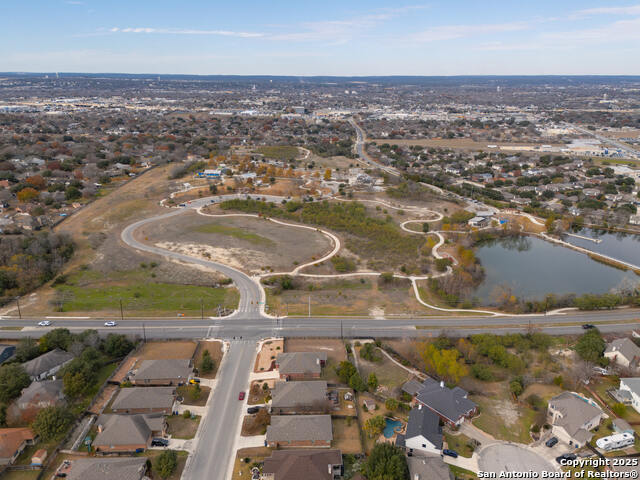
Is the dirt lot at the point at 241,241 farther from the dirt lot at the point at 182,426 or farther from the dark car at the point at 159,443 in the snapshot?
the dark car at the point at 159,443

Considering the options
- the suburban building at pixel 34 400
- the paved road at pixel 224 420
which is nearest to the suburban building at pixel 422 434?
the paved road at pixel 224 420

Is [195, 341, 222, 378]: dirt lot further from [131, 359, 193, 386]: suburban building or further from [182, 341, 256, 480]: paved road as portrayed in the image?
[131, 359, 193, 386]: suburban building

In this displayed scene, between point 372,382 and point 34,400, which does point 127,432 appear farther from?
point 372,382

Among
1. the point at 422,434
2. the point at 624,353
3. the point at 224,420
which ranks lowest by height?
Answer: the point at 224,420

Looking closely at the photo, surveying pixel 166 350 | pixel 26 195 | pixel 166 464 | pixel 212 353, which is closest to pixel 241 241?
pixel 166 350

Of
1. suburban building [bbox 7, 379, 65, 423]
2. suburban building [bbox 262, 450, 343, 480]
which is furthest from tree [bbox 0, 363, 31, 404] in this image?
suburban building [bbox 262, 450, 343, 480]

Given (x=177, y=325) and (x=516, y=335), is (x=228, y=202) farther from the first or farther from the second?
(x=516, y=335)
